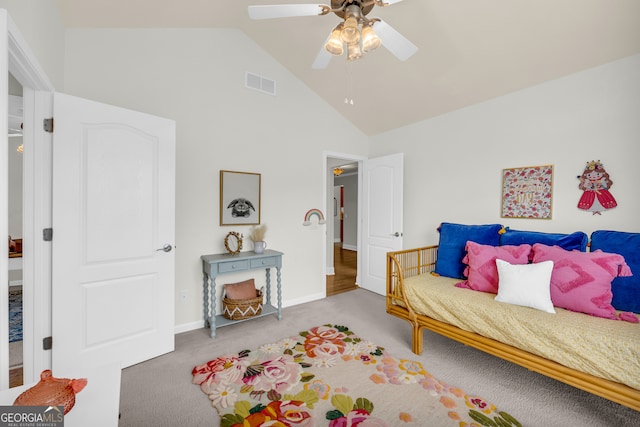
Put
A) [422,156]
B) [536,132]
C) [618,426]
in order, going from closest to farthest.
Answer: [618,426] → [536,132] → [422,156]

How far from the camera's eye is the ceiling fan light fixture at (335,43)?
167 cm

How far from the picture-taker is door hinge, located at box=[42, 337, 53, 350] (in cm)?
192

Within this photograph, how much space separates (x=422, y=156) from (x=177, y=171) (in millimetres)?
2912

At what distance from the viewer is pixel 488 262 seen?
235 cm

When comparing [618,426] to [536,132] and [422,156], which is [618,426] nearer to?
[536,132]

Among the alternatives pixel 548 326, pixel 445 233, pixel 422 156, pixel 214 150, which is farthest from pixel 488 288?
pixel 214 150

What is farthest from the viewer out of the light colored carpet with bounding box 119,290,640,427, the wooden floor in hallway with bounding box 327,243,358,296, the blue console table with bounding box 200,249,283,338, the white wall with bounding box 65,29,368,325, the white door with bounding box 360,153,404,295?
the wooden floor in hallway with bounding box 327,243,358,296

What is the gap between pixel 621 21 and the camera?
1.96 metres

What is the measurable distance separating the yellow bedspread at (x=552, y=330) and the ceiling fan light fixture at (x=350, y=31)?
1.98 metres

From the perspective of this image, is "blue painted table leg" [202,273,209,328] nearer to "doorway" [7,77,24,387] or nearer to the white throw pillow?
"doorway" [7,77,24,387]

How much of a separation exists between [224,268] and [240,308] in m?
0.46

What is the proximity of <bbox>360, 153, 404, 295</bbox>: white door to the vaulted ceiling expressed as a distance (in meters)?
0.81

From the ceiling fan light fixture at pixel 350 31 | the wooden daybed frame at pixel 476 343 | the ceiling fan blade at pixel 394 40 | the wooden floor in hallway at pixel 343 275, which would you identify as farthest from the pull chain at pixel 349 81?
the wooden floor in hallway at pixel 343 275

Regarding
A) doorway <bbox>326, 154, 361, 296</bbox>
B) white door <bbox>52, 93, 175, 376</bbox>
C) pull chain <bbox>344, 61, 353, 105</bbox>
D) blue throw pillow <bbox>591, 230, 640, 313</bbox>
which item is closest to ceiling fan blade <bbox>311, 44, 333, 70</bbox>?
pull chain <bbox>344, 61, 353, 105</bbox>
